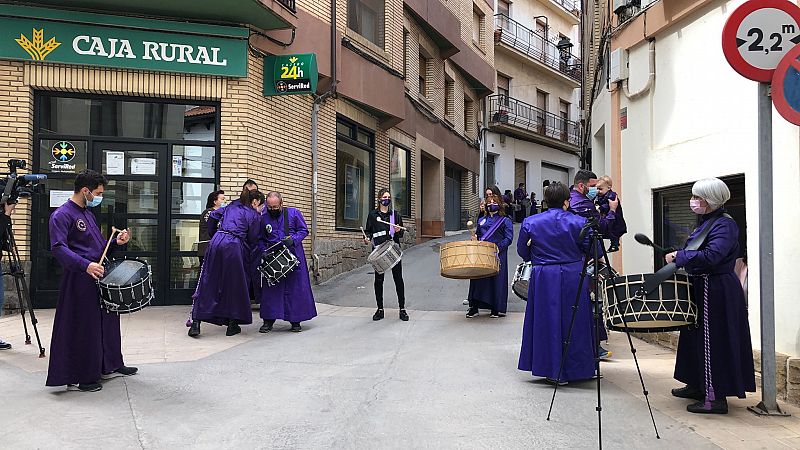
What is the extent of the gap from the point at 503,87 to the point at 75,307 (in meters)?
26.9

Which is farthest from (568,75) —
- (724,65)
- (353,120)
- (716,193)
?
(716,193)

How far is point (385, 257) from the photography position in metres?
9.28

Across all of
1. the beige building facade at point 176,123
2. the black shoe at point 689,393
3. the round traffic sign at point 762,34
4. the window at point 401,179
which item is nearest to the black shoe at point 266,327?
the beige building facade at point 176,123

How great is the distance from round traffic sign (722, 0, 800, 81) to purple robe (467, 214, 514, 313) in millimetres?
4955

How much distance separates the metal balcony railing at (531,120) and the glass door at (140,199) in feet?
64.9

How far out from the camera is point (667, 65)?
8312 millimetres

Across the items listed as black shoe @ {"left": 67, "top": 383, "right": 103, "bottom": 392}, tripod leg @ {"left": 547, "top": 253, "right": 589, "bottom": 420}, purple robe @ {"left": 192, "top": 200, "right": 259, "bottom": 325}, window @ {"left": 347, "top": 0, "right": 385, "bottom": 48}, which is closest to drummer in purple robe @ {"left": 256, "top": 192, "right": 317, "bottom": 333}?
purple robe @ {"left": 192, "top": 200, "right": 259, "bottom": 325}

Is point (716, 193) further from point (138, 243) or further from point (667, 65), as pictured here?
point (138, 243)

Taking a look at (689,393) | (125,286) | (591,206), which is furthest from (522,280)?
(125,286)

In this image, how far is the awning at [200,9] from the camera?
1003cm

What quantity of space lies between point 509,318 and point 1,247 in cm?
662

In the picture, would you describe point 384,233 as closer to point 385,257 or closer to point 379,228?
point 379,228

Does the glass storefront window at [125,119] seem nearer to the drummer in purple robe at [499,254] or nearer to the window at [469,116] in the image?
the drummer in purple robe at [499,254]

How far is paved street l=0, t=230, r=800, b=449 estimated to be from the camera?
15.5 ft
